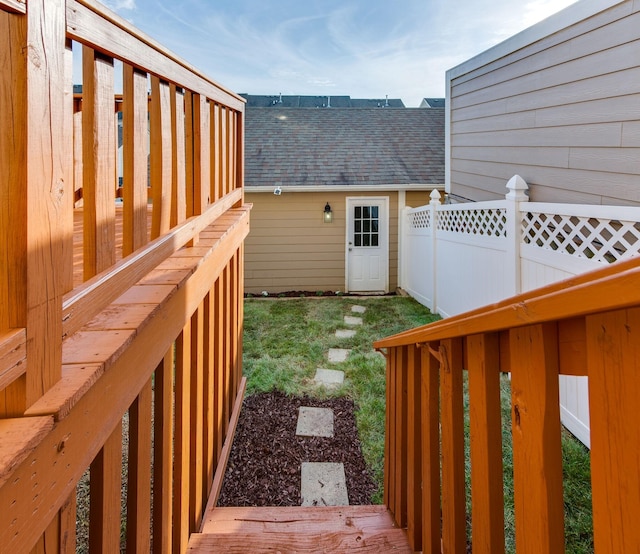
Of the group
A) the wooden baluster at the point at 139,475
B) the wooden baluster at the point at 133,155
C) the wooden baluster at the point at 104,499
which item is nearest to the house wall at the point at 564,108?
the wooden baluster at the point at 133,155

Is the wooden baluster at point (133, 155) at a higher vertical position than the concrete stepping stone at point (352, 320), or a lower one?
higher

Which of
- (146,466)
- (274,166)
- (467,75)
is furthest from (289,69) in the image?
(146,466)

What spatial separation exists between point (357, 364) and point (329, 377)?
1.38 feet

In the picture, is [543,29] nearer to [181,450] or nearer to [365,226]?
[365,226]

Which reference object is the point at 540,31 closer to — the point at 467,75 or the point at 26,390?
the point at 467,75

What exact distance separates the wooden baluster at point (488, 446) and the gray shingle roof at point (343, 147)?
6947 millimetres

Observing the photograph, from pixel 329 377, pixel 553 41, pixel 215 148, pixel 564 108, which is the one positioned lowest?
pixel 329 377

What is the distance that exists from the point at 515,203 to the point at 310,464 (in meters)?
2.86

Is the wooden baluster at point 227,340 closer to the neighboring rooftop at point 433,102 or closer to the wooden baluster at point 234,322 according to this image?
the wooden baluster at point 234,322

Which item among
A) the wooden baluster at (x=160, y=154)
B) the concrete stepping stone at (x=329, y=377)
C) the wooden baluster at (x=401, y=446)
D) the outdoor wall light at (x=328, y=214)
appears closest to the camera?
the wooden baluster at (x=160, y=154)

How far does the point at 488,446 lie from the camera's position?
0.98m

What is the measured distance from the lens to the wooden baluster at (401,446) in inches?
70.6

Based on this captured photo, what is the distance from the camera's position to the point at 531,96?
13.8ft

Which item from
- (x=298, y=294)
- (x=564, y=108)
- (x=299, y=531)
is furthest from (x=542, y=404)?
(x=298, y=294)
